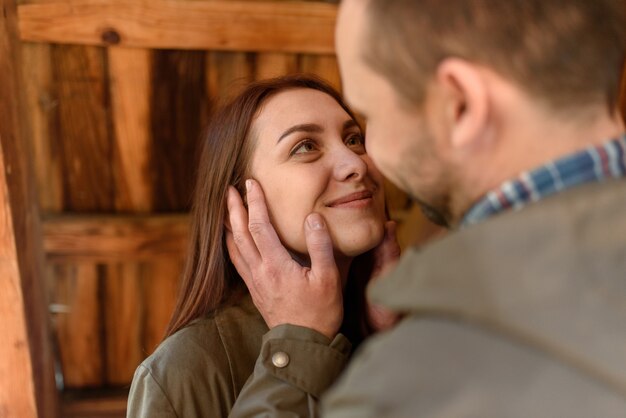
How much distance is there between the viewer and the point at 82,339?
3068 mm

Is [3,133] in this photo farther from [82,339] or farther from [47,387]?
[82,339]

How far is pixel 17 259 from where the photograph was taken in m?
2.25

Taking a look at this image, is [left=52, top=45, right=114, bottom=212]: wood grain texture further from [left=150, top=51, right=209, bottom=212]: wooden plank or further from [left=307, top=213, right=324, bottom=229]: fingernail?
→ [left=307, top=213, right=324, bottom=229]: fingernail

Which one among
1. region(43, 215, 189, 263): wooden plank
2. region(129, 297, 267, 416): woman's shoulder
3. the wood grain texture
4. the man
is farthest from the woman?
region(43, 215, 189, 263): wooden plank

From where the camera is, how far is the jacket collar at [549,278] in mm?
818

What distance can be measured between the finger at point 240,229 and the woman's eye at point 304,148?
16cm

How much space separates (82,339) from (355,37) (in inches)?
92.1

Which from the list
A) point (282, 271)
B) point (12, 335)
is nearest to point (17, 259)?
point (12, 335)

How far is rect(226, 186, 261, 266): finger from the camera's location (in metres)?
1.68

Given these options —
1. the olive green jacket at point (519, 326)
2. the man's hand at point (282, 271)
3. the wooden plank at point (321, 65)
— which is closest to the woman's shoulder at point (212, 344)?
the man's hand at point (282, 271)

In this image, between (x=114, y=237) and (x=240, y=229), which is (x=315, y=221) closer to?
(x=240, y=229)

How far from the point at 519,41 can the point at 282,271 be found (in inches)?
31.4

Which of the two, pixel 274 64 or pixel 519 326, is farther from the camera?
pixel 274 64

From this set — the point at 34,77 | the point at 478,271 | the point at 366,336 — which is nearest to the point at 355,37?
the point at 478,271
